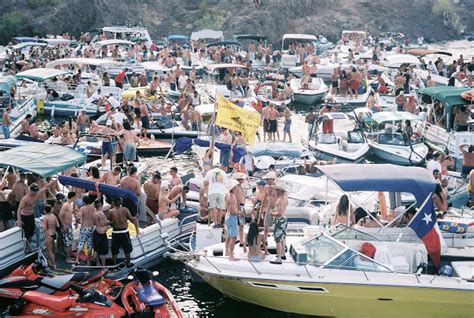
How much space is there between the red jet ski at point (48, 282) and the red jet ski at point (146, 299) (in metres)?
0.27

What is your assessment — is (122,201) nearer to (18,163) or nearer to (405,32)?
(18,163)

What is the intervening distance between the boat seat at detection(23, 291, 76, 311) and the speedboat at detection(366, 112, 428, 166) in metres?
14.3

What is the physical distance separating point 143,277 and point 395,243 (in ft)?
16.2

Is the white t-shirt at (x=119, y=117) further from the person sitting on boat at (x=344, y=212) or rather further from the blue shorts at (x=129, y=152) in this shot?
the person sitting on boat at (x=344, y=212)

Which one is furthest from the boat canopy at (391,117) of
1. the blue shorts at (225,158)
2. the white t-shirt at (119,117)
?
the white t-shirt at (119,117)

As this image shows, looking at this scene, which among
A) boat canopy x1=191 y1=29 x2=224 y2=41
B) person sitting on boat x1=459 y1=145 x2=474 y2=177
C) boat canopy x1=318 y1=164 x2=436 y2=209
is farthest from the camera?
boat canopy x1=191 y1=29 x2=224 y2=41

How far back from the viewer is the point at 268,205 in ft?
52.3

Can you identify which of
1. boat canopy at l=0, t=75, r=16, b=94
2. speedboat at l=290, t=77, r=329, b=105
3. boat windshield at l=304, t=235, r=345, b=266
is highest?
boat canopy at l=0, t=75, r=16, b=94

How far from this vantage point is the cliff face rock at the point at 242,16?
174ft

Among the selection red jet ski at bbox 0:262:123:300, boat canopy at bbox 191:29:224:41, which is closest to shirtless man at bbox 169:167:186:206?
red jet ski at bbox 0:262:123:300

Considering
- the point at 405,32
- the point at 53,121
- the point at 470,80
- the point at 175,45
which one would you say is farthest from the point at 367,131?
the point at 405,32

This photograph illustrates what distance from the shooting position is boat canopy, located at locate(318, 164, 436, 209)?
1513 cm

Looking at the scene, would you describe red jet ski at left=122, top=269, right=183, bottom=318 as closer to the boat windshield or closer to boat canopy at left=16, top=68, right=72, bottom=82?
the boat windshield

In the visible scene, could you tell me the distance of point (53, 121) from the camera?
1226 inches
